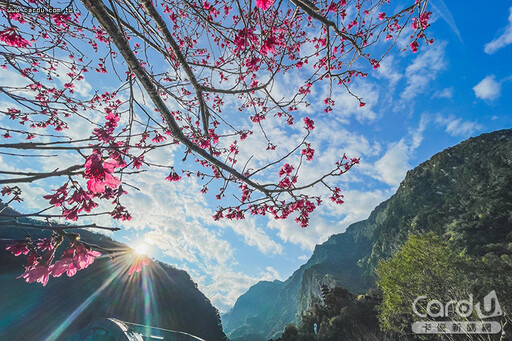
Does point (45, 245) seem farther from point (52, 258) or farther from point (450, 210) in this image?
point (450, 210)

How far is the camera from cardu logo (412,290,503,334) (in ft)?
25.1

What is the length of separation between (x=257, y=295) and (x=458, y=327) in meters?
156

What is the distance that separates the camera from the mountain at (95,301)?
1666cm

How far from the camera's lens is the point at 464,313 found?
8.13 meters

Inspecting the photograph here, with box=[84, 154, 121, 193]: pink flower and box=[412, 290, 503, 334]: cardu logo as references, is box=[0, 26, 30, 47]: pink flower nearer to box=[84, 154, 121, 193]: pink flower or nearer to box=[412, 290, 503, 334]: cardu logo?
box=[84, 154, 121, 193]: pink flower

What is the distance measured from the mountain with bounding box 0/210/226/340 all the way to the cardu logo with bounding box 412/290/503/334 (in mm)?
17208

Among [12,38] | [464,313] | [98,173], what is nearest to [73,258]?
[98,173]

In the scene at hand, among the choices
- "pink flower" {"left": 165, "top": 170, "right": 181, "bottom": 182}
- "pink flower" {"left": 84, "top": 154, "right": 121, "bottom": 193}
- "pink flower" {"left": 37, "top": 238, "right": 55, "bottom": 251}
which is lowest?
"pink flower" {"left": 37, "top": 238, "right": 55, "bottom": 251}

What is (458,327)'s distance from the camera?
8.33 metres

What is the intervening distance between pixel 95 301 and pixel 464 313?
29.8 m

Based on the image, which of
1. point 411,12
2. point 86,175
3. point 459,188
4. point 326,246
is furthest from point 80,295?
point 326,246

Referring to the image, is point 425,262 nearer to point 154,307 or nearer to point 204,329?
point 204,329

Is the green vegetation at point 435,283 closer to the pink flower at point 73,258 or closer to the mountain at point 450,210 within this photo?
the pink flower at point 73,258

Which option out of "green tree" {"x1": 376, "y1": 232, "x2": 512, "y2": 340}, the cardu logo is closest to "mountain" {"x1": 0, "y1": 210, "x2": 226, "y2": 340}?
"green tree" {"x1": 376, "y1": 232, "x2": 512, "y2": 340}
